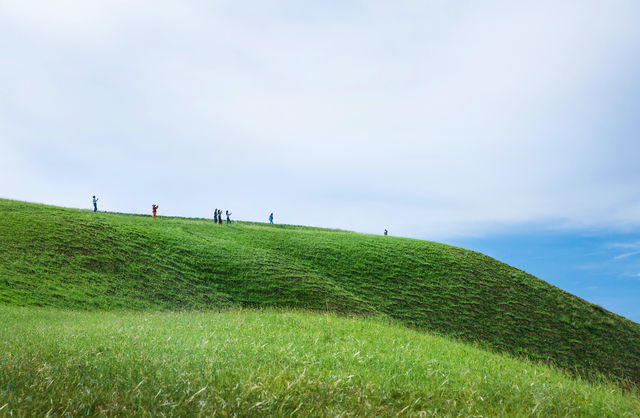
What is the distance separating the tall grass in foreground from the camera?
4.52 m

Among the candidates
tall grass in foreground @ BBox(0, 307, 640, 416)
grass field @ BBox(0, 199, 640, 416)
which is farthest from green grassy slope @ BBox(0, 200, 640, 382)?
tall grass in foreground @ BBox(0, 307, 640, 416)

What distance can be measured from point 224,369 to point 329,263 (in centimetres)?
2356

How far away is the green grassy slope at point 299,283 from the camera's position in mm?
20938

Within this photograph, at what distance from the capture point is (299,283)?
24.0 m

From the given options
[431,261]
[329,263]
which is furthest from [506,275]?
[329,263]

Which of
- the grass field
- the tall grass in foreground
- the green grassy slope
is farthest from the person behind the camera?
the green grassy slope

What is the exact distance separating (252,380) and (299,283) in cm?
1876

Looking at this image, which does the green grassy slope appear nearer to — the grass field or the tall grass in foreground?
the grass field

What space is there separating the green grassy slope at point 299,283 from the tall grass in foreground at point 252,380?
12.0 m

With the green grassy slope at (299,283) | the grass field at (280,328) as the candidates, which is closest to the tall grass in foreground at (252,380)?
the grass field at (280,328)

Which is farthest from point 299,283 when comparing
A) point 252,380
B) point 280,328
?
point 252,380

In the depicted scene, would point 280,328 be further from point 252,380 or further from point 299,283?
point 299,283

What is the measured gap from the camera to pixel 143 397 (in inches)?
177

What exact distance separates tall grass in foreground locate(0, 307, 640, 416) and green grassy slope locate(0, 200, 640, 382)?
12.0m
